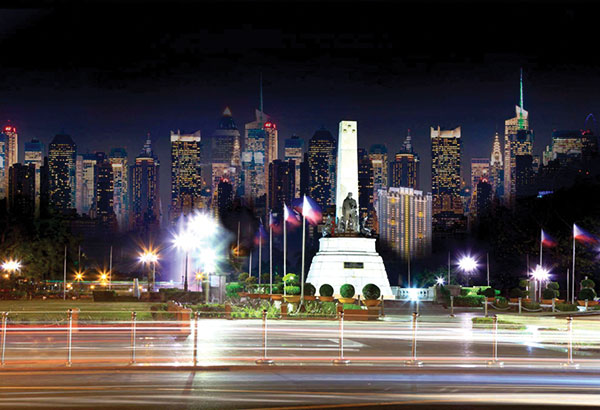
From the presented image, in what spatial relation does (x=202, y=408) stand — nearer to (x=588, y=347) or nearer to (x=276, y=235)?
(x=588, y=347)

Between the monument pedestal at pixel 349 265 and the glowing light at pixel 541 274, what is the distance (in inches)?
436

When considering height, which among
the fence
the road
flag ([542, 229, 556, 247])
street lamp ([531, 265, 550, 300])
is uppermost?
flag ([542, 229, 556, 247])

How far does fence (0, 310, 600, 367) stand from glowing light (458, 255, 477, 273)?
48.1 metres

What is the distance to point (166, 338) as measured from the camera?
91.7 ft

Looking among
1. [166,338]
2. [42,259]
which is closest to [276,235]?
[42,259]

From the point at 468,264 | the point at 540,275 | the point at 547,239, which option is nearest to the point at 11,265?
the point at 547,239

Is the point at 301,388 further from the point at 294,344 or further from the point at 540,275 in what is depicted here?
the point at 540,275

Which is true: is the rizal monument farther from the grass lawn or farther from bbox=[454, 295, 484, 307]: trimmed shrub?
the grass lawn

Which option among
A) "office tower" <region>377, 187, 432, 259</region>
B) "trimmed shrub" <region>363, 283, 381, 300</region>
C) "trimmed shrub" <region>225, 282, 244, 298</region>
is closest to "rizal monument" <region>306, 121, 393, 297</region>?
"trimmed shrub" <region>225, 282, 244, 298</region>

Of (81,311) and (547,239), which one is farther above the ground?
(547,239)

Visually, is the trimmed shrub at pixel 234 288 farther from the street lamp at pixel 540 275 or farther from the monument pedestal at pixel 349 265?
the street lamp at pixel 540 275

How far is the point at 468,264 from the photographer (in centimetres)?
8544

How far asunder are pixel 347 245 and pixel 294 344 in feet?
109

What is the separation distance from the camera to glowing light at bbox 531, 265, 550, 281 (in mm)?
61594
